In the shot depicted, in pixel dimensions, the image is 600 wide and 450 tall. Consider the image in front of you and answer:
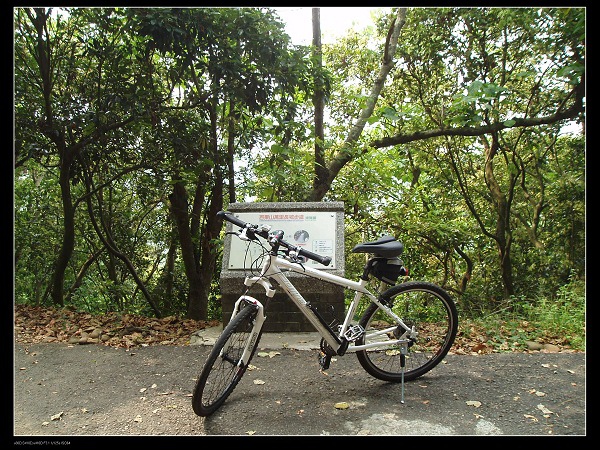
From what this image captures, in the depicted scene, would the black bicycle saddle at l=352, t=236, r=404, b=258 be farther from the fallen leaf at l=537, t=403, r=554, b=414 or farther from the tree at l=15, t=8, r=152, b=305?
the tree at l=15, t=8, r=152, b=305

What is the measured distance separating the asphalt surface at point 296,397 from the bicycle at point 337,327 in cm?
17

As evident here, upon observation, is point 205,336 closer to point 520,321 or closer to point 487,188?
point 520,321

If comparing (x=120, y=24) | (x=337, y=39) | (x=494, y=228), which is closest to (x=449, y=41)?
(x=337, y=39)

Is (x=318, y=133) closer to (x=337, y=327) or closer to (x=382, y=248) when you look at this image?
(x=382, y=248)

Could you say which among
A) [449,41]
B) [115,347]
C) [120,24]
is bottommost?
[115,347]

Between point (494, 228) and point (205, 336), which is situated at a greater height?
point (494, 228)

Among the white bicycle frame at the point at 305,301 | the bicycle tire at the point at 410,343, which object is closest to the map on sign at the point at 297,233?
the bicycle tire at the point at 410,343

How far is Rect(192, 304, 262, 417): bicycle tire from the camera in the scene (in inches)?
107

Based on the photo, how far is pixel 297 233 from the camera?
15.2ft

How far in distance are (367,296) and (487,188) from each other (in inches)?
267

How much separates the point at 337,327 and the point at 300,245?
1.44 m

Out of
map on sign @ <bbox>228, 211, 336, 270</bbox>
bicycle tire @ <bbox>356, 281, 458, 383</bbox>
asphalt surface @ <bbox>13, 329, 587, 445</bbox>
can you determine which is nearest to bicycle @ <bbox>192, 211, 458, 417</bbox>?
bicycle tire @ <bbox>356, 281, 458, 383</bbox>

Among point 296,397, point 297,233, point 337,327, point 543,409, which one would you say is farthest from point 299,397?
point 297,233
